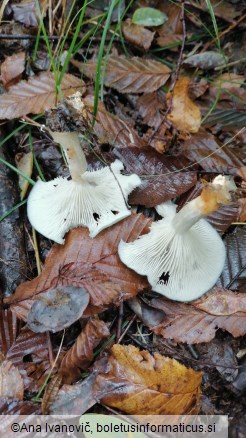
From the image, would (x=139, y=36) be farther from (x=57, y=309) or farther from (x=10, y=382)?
(x=10, y=382)

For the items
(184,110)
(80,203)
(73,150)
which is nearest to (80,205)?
(80,203)

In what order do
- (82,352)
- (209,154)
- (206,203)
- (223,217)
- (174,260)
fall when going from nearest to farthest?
(206,203) → (82,352) → (174,260) → (223,217) → (209,154)

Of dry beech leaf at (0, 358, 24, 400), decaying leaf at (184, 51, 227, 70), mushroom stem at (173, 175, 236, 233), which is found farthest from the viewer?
decaying leaf at (184, 51, 227, 70)

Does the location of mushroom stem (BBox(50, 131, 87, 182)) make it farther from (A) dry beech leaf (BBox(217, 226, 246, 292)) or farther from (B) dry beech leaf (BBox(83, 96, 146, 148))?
(A) dry beech leaf (BBox(217, 226, 246, 292))

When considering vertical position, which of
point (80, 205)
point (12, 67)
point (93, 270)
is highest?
point (12, 67)

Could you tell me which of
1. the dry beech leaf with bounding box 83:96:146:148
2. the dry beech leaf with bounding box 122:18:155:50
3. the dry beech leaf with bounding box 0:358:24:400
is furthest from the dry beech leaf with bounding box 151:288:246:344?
the dry beech leaf with bounding box 122:18:155:50

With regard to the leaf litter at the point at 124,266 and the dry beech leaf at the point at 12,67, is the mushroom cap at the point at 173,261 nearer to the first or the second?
the leaf litter at the point at 124,266
